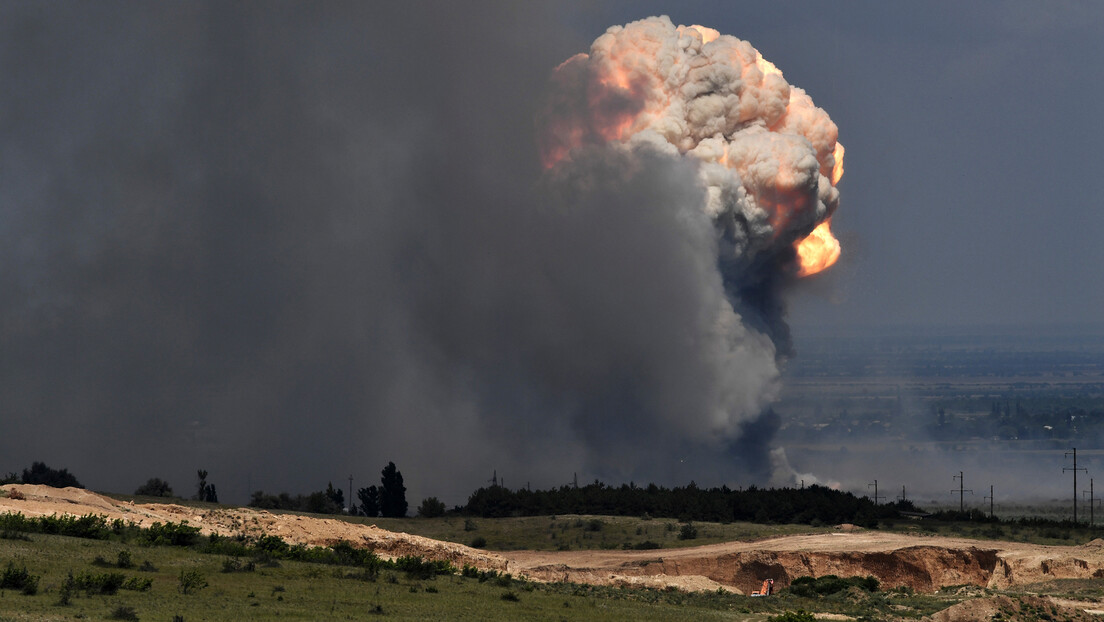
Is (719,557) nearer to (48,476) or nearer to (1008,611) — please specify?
(1008,611)

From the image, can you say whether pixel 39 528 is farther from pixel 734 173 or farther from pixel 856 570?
pixel 734 173

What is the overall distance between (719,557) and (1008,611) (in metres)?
27.0

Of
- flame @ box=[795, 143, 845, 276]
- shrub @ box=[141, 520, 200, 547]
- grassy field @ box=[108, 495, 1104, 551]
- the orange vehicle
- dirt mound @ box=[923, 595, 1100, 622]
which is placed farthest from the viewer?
flame @ box=[795, 143, 845, 276]

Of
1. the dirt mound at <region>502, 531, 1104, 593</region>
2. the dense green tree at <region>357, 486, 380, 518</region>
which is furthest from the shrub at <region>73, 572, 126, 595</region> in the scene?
the dense green tree at <region>357, 486, 380, 518</region>

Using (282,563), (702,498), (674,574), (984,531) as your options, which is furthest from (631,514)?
(282,563)

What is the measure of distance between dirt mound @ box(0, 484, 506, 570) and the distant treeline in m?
33.4

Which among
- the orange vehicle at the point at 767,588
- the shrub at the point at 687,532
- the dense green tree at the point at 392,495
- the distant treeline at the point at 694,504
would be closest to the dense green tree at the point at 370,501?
the dense green tree at the point at 392,495

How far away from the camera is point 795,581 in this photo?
5928 centimetres

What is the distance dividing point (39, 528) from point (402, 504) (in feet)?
223

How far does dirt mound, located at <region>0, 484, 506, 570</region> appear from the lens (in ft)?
183

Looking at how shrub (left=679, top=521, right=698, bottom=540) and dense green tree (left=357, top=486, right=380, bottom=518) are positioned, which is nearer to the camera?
shrub (left=679, top=521, right=698, bottom=540)

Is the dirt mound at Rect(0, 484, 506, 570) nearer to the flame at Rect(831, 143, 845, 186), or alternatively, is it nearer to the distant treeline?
the distant treeline

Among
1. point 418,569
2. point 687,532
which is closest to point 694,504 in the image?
point 687,532

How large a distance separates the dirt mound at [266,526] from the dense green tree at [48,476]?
40096 millimetres
